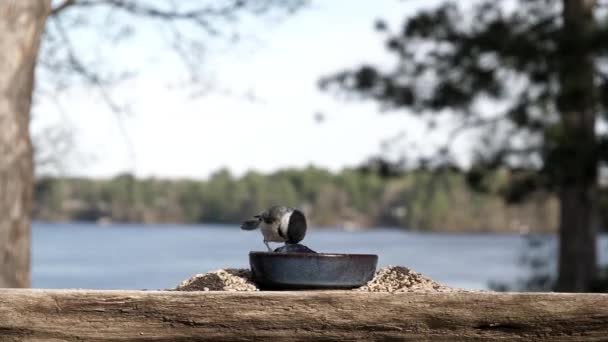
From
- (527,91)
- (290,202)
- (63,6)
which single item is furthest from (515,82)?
(290,202)

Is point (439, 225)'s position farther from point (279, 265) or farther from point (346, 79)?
point (279, 265)

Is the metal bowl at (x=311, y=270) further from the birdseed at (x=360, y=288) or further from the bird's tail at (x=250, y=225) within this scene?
the bird's tail at (x=250, y=225)

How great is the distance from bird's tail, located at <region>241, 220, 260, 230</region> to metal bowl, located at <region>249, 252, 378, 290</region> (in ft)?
→ 0.61

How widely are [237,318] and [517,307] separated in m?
0.66

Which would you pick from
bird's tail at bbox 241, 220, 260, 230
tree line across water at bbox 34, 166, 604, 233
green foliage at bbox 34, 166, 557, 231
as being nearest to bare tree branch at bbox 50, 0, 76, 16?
bird's tail at bbox 241, 220, 260, 230

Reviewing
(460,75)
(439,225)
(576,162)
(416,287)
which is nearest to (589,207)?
(576,162)

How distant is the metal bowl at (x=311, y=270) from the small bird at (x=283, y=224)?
145 millimetres

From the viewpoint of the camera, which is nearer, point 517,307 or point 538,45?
point 517,307

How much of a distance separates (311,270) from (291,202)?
122 ft

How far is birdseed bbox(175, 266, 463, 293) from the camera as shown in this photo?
7.90 ft

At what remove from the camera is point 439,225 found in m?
50.2

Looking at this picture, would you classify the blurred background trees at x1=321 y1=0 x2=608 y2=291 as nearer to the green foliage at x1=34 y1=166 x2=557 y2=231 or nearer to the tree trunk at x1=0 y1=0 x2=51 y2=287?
the tree trunk at x1=0 y1=0 x2=51 y2=287

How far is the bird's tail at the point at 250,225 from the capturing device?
8.29 feet

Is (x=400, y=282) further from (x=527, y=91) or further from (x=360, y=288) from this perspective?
(x=527, y=91)
